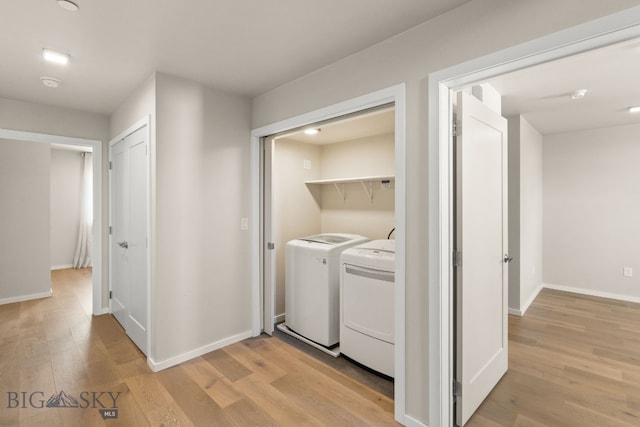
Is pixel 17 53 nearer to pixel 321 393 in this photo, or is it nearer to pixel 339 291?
pixel 339 291

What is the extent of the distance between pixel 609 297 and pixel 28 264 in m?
8.11

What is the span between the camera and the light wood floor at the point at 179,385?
1.88 m

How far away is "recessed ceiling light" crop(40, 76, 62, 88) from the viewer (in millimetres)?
2538

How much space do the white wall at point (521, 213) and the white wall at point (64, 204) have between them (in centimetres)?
787

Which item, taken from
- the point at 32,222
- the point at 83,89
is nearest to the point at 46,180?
the point at 32,222

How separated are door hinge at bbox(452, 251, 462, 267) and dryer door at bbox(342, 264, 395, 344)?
60cm

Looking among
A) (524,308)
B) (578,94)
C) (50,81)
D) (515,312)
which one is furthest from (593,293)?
(50,81)

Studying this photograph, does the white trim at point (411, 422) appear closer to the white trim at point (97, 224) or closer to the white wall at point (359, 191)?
the white wall at point (359, 191)

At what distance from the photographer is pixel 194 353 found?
2.62m

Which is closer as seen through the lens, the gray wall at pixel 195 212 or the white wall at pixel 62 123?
the gray wall at pixel 195 212

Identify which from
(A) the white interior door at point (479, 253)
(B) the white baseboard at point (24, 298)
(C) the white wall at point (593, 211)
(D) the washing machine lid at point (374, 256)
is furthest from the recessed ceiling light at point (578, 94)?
(B) the white baseboard at point (24, 298)

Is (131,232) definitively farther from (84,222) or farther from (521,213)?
(84,222)

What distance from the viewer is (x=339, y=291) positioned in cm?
283

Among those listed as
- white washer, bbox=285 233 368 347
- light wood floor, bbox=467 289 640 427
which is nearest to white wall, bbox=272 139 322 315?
white washer, bbox=285 233 368 347
